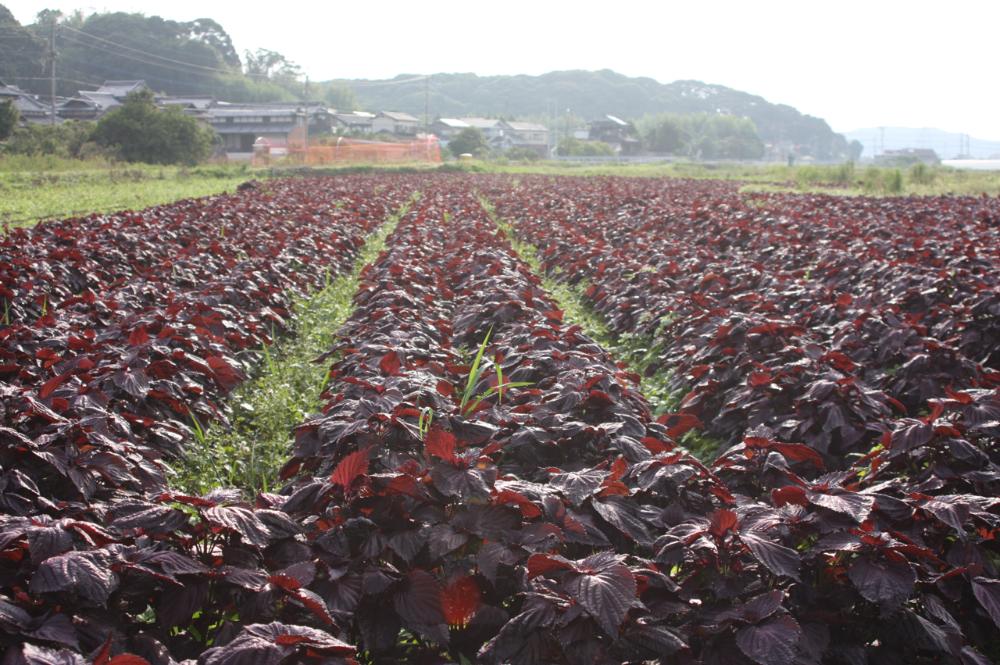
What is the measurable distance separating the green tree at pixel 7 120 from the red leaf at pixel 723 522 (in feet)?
131

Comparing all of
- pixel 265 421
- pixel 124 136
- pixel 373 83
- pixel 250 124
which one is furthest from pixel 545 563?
pixel 373 83

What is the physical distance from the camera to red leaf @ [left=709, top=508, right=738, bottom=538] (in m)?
2.18

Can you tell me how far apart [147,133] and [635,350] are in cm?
3612

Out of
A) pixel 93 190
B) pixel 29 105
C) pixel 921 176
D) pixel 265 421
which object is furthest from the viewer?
pixel 29 105

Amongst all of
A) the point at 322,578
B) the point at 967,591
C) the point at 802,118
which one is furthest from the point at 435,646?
the point at 802,118

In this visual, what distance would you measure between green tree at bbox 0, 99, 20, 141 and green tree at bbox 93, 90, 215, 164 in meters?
3.27

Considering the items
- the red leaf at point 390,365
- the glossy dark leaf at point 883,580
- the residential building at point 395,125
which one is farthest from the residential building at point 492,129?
the glossy dark leaf at point 883,580

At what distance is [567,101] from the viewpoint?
506 feet

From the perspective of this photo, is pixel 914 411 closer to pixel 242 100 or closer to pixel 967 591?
pixel 967 591

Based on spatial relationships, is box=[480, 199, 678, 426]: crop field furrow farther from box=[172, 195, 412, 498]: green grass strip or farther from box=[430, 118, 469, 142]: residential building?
box=[430, 118, 469, 142]: residential building

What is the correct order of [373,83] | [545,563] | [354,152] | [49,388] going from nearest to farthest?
[545,563] → [49,388] → [354,152] → [373,83]

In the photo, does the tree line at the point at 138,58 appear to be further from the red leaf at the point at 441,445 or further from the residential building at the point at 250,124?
the red leaf at the point at 441,445

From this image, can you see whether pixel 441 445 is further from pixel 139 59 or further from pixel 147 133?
pixel 139 59

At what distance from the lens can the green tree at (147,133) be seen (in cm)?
3609
